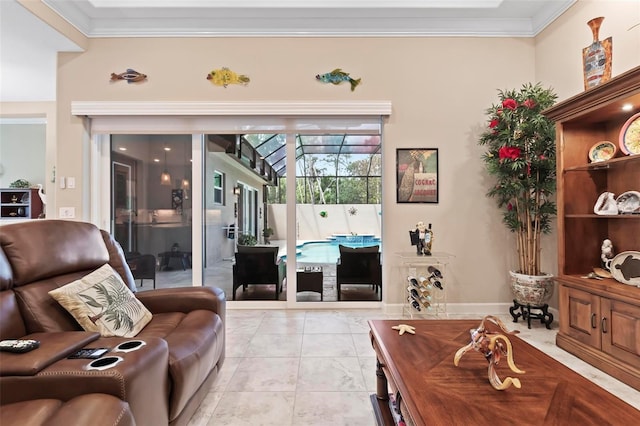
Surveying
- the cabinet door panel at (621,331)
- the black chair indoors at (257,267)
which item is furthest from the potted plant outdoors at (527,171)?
the black chair indoors at (257,267)

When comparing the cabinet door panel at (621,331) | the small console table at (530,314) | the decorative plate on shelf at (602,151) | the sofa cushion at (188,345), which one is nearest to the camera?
the sofa cushion at (188,345)

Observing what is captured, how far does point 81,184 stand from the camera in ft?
11.1

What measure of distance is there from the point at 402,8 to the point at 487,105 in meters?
1.51

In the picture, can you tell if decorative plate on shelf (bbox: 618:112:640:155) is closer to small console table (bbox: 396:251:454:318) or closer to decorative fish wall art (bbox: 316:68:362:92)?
small console table (bbox: 396:251:454:318)

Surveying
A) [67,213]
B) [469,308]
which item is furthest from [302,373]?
[67,213]

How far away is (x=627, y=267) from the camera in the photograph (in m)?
2.20

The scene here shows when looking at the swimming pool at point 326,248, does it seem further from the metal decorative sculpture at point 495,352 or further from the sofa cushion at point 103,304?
the metal decorative sculpture at point 495,352

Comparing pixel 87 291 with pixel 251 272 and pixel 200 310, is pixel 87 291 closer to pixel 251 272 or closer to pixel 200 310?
pixel 200 310

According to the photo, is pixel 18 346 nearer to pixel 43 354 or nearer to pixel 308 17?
pixel 43 354

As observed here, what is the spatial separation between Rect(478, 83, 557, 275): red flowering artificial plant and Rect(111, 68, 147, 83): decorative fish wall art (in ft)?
13.4

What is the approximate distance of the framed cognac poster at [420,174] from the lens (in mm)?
3412

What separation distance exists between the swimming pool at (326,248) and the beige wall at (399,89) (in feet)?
2.02

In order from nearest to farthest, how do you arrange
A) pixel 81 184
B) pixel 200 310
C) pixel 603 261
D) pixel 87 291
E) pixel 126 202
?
pixel 87 291, pixel 200 310, pixel 603 261, pixel 81 184, pixel 126 202

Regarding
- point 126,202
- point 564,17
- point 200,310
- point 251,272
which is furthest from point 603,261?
point 126,202
